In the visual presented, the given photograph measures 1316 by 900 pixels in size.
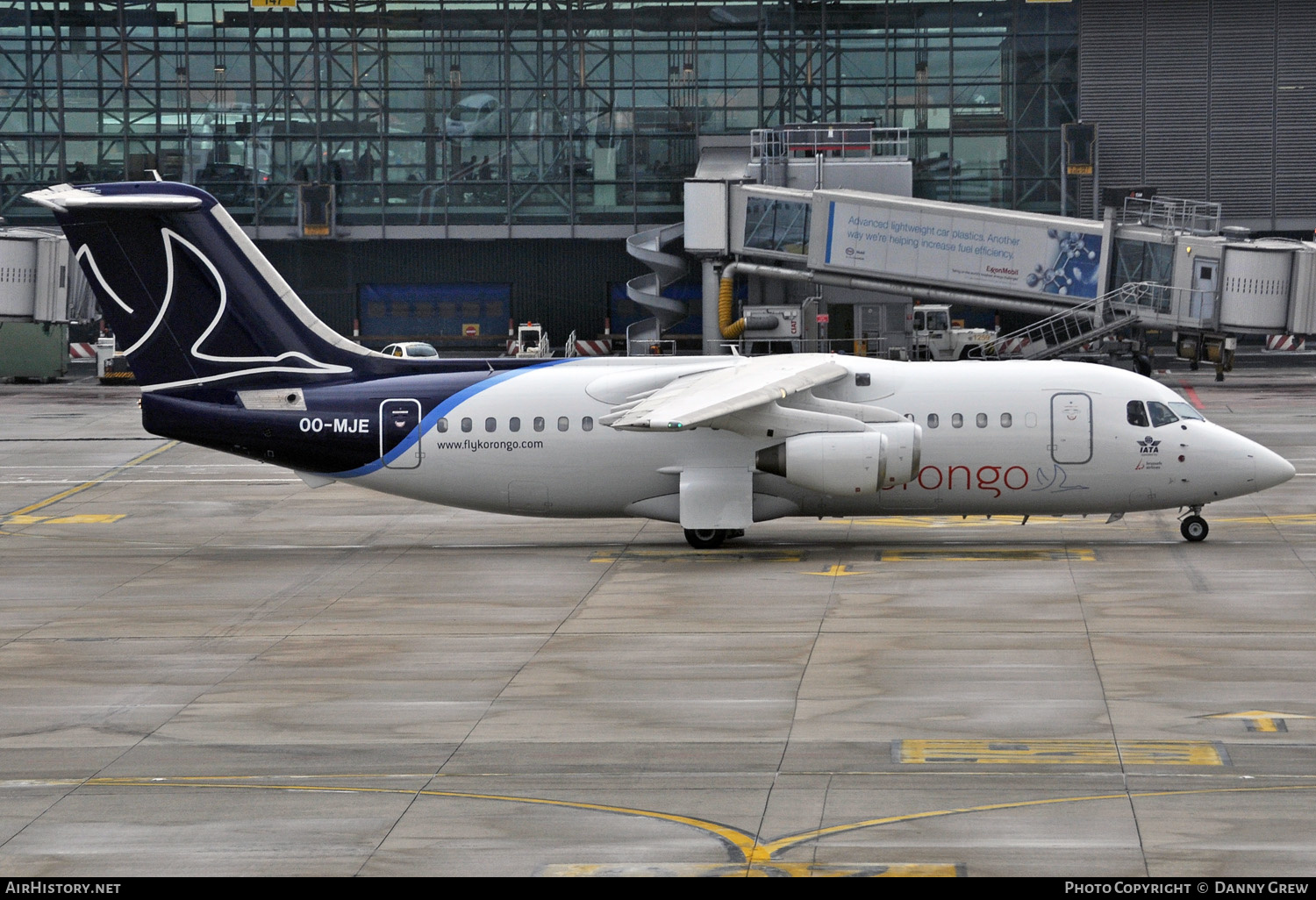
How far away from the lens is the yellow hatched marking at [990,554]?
31.0 meters

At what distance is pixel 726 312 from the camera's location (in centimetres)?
6838

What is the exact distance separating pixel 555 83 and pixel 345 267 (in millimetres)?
13996

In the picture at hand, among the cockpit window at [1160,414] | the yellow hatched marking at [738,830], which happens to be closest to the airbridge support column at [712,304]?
the cockpit window at [1160,414]

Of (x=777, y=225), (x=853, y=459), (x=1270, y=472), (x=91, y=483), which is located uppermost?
(x=777, y=225)

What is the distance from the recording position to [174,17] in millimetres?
79125

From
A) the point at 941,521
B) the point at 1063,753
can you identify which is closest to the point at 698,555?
the point at 941,521

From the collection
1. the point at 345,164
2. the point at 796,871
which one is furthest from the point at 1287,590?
the point at 345,164

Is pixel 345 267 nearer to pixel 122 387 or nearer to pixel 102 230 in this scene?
pixel 122 387

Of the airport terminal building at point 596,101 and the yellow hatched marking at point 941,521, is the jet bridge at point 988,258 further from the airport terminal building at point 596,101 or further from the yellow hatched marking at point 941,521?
the yellow hatched marking at point 941,521

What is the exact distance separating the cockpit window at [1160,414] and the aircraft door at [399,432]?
14.3 metres

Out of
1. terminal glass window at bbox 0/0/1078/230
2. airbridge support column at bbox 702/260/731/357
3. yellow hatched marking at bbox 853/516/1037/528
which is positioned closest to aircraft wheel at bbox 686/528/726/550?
yellow hatched marking at bbox 853/516/1037/528

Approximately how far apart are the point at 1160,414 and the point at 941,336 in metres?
36.9

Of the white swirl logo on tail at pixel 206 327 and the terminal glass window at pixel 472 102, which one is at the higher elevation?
the terminal glass window at pixel 472 102

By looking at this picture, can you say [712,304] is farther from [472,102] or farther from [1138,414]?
[1138,414]
